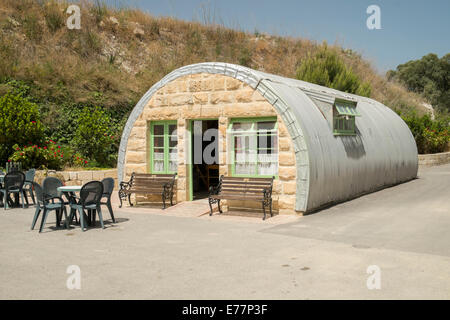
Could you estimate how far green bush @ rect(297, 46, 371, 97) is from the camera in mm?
23469

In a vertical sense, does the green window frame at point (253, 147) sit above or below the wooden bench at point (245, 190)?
above

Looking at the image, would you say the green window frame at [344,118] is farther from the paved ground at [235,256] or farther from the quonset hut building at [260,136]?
the paved ground at [235,256]

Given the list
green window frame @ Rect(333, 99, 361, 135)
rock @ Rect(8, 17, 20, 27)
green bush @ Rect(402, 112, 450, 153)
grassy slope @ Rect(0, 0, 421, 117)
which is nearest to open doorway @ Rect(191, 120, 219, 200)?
green window frame @ Rect(333, 99, 361, 135)

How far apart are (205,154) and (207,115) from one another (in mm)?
3430

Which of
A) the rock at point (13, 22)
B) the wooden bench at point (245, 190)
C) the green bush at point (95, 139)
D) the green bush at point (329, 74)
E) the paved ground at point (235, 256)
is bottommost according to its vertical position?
the paved ground at point (235, 256)

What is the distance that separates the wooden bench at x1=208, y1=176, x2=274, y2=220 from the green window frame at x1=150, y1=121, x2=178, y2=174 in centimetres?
202

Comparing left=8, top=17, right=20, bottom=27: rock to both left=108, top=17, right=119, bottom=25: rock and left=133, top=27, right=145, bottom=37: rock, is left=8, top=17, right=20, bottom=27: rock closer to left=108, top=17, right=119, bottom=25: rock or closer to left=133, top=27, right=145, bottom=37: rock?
left=108, top=17, right=119, bottom=25: rock

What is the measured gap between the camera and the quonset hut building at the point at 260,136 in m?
10.5

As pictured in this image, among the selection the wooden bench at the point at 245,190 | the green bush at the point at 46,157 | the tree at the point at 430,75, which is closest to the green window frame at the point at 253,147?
the wooden bench at the point at 245,190

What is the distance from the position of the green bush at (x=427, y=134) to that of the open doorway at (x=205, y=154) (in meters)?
13.7

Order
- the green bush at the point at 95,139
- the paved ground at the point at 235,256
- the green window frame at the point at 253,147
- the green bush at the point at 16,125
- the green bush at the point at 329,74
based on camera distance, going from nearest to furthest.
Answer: the paved ground at the point at 235,256
the green window frame at the point at 253,147
the green bush at the point at 16,125
the green bush at the point at 95,139
the green bush at the point at 329,74

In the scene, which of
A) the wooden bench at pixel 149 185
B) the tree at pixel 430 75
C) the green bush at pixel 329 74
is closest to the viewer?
the wooden bench at pixel 149 185
